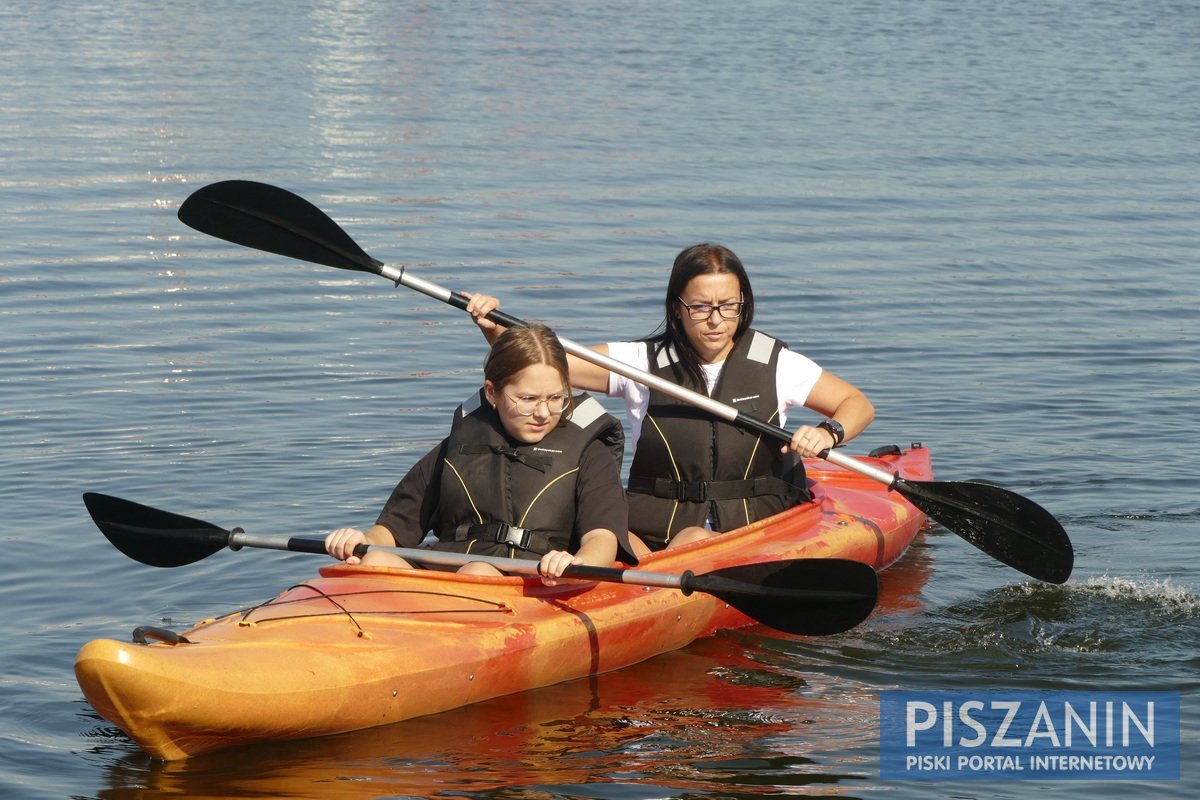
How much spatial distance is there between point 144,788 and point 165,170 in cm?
1069

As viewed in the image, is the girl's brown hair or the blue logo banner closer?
the blue logo banner

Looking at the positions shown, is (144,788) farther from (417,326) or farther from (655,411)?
(417,326)

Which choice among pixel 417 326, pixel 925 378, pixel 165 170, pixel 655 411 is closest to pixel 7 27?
pixel 165 170

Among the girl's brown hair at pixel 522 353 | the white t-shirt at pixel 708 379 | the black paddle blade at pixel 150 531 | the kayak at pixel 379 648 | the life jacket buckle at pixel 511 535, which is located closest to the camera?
the kayak at pixel 379 648

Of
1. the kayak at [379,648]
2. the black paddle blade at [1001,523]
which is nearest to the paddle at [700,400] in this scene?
the black paddle blade at [1001,523]

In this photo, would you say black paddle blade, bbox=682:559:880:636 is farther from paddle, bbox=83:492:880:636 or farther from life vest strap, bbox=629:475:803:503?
life vest strap, bbox=629:475:803:503

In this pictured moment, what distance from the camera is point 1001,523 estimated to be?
5.79 meters

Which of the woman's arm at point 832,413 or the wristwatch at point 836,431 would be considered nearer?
the woman's arm at point 832,413

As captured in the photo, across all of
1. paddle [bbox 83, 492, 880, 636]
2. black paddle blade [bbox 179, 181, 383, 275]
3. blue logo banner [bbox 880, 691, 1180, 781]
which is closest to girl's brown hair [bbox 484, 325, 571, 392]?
paddle [bbox 83, 492, 880, 636]

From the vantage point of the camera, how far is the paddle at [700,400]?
5.71 metres

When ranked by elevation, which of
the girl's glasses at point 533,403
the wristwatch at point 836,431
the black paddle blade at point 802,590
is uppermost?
the girl's glasses at point 533,403

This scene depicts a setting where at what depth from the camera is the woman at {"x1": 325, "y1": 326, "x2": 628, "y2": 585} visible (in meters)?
5.01

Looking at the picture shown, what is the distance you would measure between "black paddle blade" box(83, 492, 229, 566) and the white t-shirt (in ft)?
4.88

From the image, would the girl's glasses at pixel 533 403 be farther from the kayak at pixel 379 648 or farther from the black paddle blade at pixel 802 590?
the black paddle blade at pixel 802 590
